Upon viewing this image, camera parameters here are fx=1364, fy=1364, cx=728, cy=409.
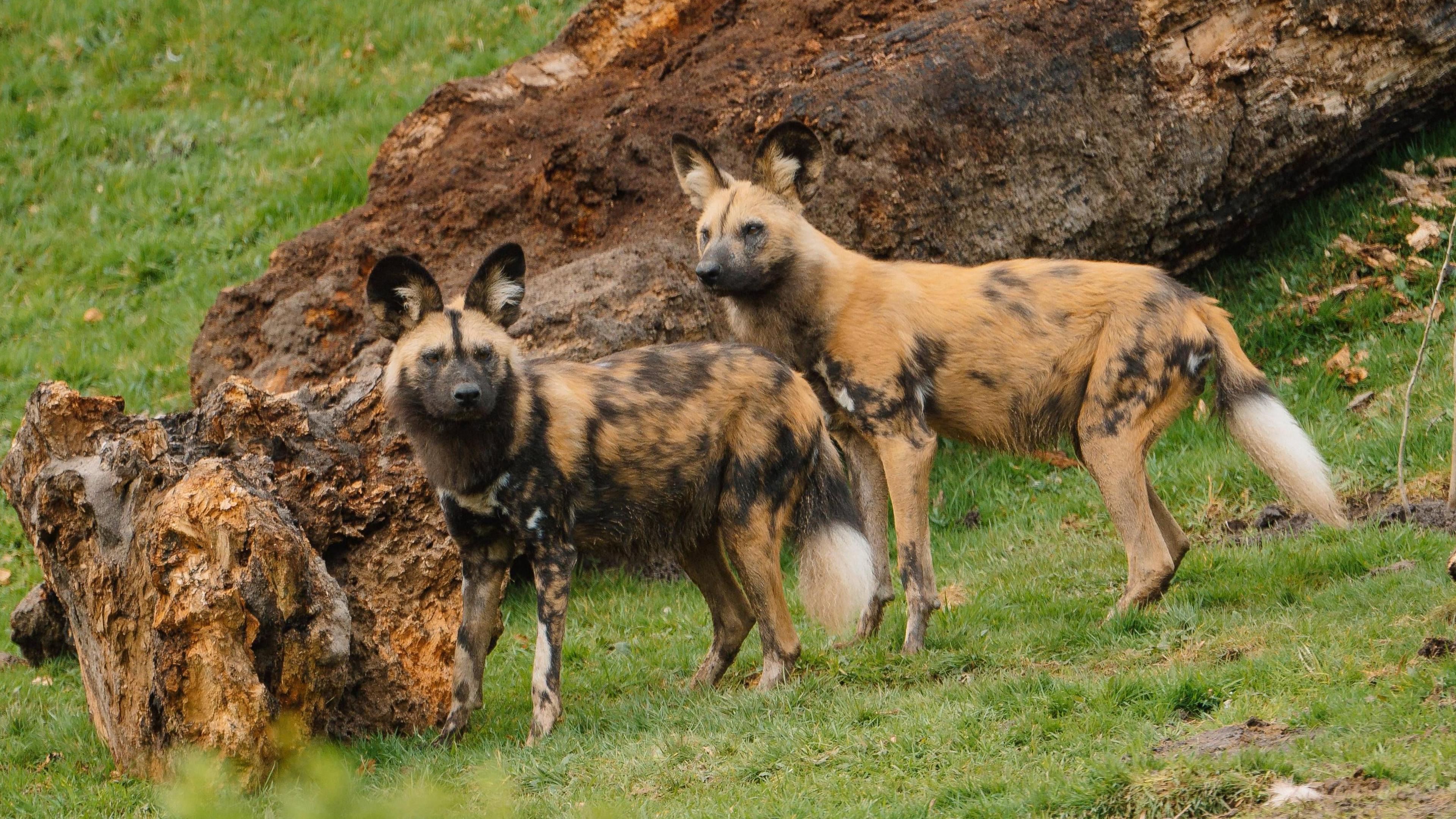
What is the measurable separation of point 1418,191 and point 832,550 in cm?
484

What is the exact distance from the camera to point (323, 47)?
477 inches

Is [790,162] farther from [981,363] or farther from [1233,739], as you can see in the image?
[1233,739]

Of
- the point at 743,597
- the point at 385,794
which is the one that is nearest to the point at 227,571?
the point at 385,794

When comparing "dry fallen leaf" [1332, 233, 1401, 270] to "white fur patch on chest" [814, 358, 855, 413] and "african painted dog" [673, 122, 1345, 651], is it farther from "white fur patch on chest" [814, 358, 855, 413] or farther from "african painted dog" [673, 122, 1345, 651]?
"white fur patch on chest" [814, 358, 855, 413]

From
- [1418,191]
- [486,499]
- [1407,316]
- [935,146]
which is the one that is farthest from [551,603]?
[1418,191]

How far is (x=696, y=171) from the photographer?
639 cm

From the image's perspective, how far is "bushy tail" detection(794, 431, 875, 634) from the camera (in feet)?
17.3

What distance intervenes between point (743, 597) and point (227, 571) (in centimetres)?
207

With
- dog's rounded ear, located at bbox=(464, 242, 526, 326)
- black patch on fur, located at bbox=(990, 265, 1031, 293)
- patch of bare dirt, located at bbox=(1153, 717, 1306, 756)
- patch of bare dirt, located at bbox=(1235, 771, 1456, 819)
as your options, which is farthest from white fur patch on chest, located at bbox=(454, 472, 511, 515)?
patch of bare dirt, located at bbox=(1235, 771, 1456, 819)

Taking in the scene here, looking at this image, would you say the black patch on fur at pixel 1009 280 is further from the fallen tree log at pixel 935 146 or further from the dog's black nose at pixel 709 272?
the fallen tree log at pixel 935 146

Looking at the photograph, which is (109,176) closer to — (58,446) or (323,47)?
(323,47)

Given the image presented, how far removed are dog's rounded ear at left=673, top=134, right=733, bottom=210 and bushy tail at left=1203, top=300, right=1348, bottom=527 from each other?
2.22m

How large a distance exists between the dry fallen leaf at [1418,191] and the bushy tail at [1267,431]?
2979 mm

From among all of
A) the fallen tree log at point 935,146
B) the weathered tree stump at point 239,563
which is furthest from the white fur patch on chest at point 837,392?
the weathered tree stump at point 239,563
